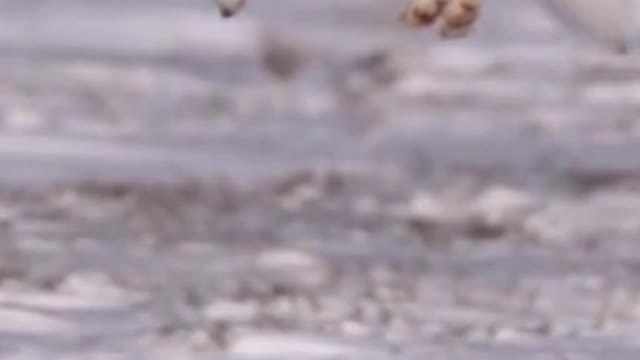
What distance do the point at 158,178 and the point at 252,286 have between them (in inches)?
4.6

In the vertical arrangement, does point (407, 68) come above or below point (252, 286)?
above

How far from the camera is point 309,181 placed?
2.12 m

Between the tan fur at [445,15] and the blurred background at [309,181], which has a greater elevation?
the tan fur at [445,15]

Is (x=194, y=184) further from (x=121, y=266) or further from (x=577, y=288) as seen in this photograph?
(x=577, y=288)

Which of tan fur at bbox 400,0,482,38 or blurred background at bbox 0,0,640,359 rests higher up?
tan fur at bbox 400,0,482,38

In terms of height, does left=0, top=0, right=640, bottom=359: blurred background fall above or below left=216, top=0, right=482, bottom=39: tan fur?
below

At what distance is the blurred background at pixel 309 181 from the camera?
208 cm

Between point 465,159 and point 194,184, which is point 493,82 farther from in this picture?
point 194,184

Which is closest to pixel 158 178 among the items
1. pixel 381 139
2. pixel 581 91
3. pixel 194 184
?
pixel 194 184

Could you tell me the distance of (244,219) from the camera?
213 centimetres

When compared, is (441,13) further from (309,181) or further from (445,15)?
(309,181)

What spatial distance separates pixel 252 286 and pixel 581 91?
0.30m

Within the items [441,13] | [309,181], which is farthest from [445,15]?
[309,181]

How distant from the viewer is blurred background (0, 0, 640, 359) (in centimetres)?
208
